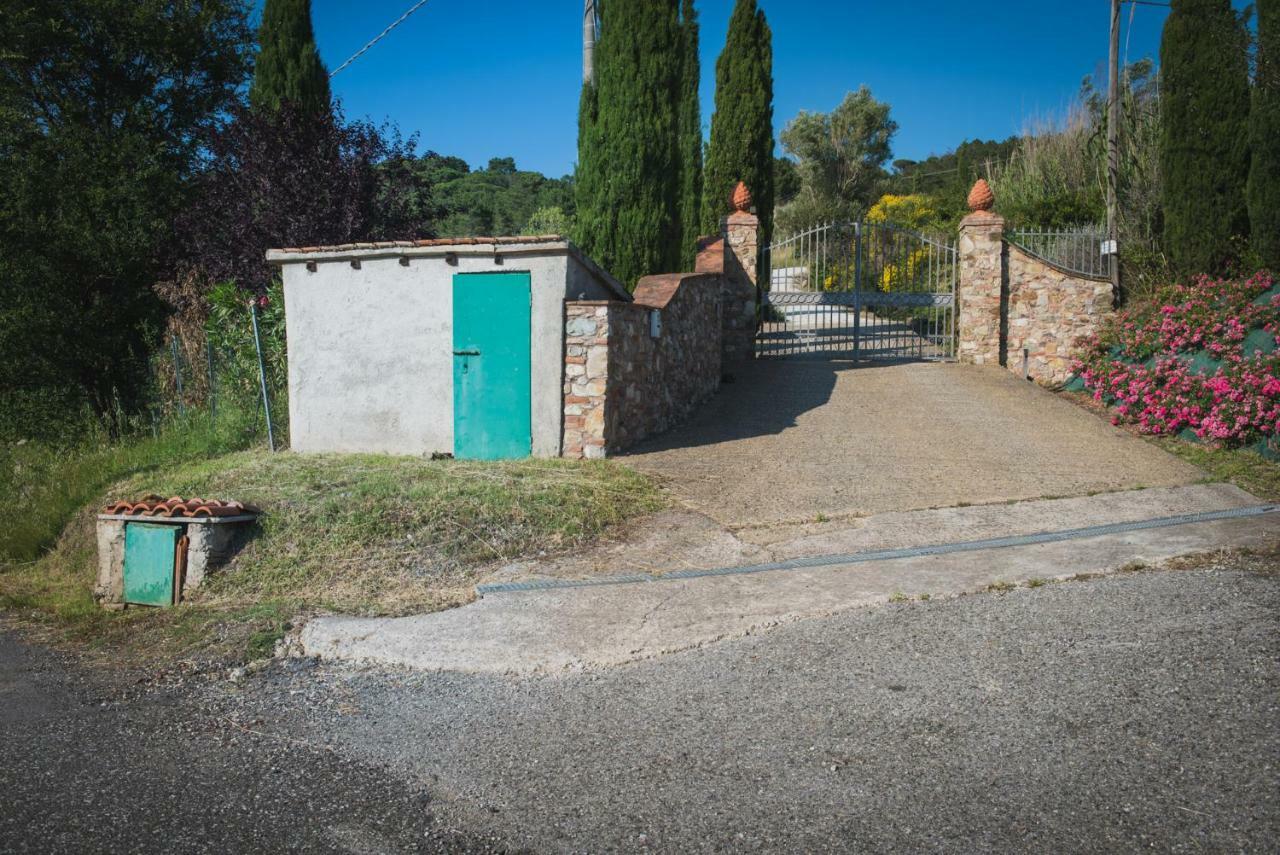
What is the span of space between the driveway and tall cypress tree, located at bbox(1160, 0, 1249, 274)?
123 inches

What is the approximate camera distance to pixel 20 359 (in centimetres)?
1282

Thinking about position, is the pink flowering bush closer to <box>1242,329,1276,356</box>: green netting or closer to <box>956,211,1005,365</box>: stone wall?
<box>1242,329,1276,356</box>: green netting

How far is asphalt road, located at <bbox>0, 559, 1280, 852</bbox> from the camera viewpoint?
300 cm

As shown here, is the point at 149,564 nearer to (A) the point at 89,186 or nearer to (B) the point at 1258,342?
(A) the point at 89,186

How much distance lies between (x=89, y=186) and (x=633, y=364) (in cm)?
1035

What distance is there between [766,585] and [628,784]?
2.50 m

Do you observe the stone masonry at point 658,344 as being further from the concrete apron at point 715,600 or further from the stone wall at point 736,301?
the concrete apron at point 715,600

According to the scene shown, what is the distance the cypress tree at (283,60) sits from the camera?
583 inches

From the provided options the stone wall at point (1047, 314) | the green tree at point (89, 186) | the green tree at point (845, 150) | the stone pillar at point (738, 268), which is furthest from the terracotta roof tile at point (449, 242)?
the green tree at point (845, 150)

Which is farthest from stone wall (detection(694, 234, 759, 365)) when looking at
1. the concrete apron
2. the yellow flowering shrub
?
the yellow flowering shrub

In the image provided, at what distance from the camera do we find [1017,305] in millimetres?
14039

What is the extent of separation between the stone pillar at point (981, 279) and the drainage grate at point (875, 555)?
7838 mm

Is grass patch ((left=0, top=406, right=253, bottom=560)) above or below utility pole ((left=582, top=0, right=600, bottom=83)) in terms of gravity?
below

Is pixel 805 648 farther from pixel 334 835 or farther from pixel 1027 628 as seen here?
pixel 334 835
